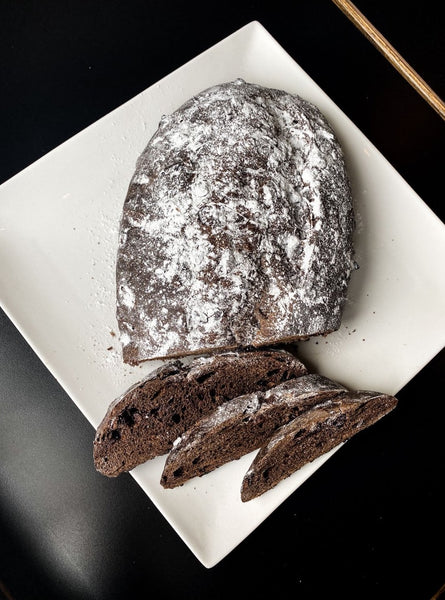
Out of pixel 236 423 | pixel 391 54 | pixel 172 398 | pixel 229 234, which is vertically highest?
pixel 391 54

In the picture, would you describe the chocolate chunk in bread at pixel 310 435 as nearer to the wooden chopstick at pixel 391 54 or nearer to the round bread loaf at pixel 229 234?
the round bread loaf at pixel 229 234

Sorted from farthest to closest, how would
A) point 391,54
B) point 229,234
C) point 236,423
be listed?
point 391,54, point 236,423, point 229,234

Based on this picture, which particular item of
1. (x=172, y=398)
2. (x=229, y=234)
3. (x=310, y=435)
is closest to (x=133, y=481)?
(x=172, y=398)

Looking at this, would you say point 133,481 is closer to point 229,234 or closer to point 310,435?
point 310,435

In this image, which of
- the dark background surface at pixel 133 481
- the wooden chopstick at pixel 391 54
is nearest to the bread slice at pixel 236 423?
the dark background surface at pixel 133 481

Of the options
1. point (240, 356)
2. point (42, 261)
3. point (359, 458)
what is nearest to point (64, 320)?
point (42, 261)

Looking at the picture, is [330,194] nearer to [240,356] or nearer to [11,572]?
[240,356]
